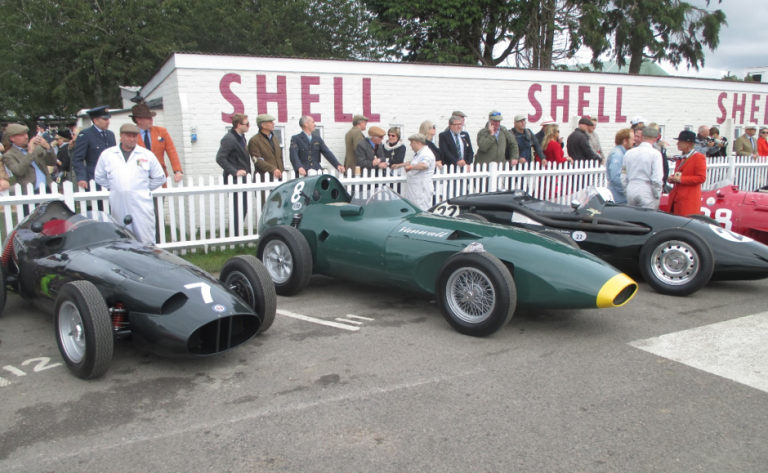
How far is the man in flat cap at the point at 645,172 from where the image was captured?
791cm

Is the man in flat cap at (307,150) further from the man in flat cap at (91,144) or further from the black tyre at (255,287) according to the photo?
the black tyre at (255,287)

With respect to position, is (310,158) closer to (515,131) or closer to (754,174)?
(515,131)

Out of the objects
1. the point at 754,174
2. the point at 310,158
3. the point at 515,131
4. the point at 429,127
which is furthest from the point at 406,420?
the point at 754,174

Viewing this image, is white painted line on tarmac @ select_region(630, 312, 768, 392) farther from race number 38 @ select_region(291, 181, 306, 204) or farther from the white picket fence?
race number 38 @ select_region(291, 181, 306, 204)

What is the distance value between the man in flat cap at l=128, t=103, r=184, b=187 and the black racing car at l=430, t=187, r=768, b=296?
4.08 m

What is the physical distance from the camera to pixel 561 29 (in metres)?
26.1

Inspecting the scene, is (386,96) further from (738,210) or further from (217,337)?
(217,337)

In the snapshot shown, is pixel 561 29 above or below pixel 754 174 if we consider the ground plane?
above

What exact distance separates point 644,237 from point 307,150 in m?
5.07

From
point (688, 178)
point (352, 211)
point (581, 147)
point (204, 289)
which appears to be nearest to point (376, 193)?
point (352, 211)

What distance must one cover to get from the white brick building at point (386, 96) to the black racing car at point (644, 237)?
5690 millimetres

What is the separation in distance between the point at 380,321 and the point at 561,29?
24.2 metres

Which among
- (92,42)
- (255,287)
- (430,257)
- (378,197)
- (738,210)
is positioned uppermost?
(92,42)

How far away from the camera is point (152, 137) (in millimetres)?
8477
